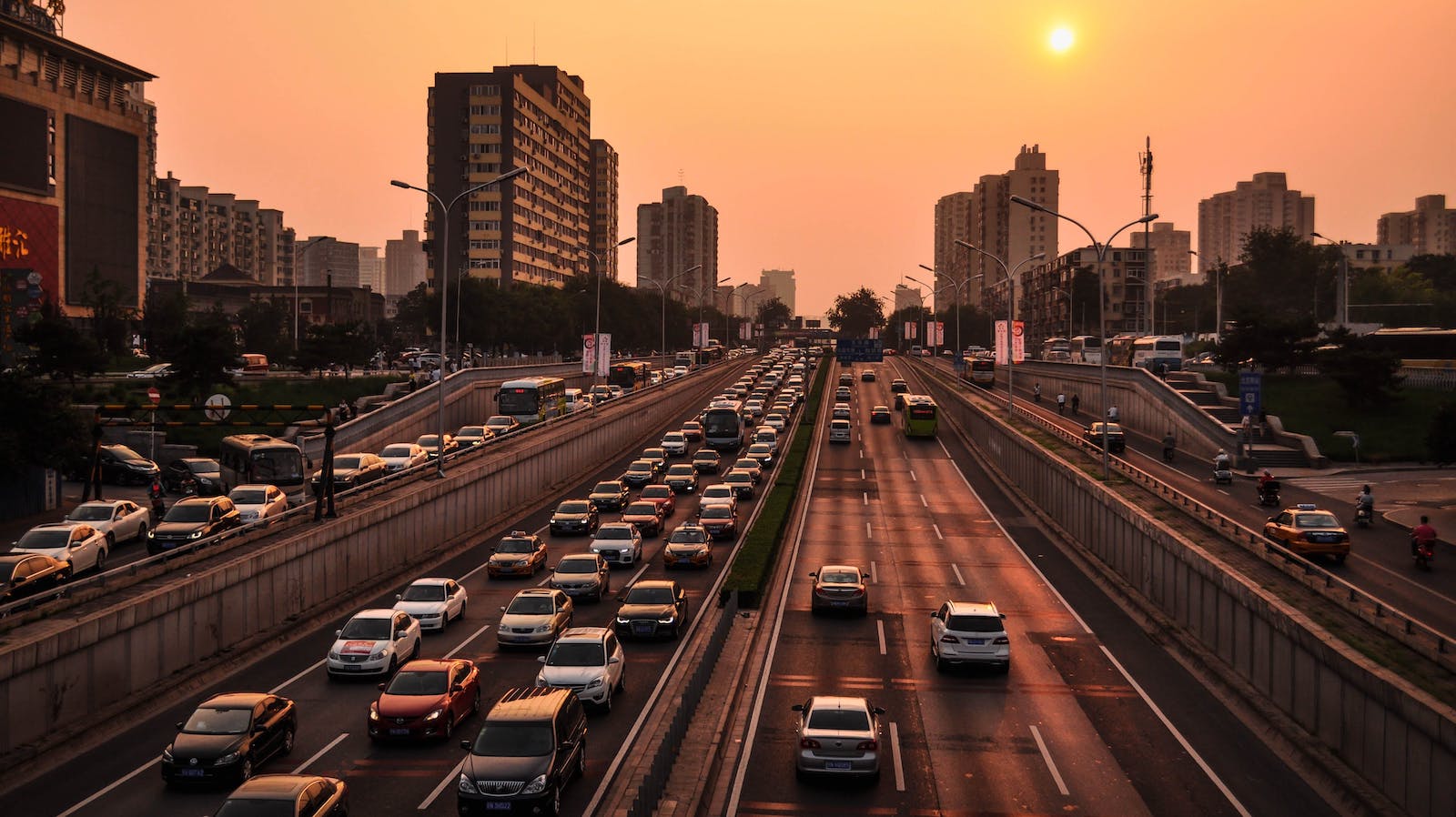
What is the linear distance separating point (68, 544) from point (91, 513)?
6013 mm

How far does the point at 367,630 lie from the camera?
27250 millimetres

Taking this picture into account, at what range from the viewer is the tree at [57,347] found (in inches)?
2598

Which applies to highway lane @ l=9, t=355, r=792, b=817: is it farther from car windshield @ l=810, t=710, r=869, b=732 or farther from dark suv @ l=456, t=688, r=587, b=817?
car windshield @ l=810, t=710, r=869, b=732

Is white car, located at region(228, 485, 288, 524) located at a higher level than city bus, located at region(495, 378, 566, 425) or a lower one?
lower

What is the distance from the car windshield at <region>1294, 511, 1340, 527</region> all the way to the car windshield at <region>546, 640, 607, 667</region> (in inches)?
983

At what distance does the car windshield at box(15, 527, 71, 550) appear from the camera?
33500 millimetres

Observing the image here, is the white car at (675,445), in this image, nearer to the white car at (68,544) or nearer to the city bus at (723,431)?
the city bus at (723,431)

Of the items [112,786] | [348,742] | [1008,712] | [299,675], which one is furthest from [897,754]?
[299,675]

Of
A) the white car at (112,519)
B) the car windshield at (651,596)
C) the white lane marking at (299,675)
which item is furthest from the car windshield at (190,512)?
the car windshield at (651,596)

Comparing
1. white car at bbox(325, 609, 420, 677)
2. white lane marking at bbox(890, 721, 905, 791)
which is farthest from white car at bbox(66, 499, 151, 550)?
white lane marking at bbox(890, 721, 905, 791)

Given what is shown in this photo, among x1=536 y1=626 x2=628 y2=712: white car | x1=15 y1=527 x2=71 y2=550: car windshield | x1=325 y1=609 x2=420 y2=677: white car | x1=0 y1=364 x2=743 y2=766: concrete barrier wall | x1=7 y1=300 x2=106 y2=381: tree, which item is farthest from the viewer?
x1=7 y1=300 x2=106 y2=381: tree

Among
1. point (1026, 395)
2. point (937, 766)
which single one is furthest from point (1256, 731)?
point (1026, 395)

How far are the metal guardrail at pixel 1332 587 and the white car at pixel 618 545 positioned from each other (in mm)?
18712

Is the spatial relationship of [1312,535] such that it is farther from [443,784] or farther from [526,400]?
[526,400]
